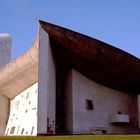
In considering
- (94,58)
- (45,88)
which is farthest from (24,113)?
(94,58)

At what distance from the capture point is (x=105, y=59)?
68.5 feet

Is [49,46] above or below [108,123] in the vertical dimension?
above

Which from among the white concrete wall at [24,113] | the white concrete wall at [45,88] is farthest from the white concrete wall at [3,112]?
the white concrete wall at [45,88]

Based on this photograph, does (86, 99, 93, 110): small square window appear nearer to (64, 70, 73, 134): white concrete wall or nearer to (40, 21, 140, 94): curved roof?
(64, 70, 73, 134): white concrete wall

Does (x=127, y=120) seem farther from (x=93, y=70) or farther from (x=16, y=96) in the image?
(x=16, y=96)

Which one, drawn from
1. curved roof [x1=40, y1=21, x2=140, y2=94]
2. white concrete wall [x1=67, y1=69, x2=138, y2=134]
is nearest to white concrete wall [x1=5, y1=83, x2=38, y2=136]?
A: white concrete wall [x1=67, y1=69, x2=138, y2=134]

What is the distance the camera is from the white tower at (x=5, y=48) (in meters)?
40.3

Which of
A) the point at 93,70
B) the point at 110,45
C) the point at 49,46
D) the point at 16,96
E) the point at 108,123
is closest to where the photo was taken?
the point at 49,46

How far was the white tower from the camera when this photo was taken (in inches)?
1587

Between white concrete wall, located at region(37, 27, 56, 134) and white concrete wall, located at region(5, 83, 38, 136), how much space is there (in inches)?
62.3

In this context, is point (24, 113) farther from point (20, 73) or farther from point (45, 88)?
point (45, 88)

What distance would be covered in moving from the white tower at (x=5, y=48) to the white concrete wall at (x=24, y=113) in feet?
41.3

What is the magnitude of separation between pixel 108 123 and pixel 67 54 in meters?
6.76

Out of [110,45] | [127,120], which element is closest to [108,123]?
[127,120]
